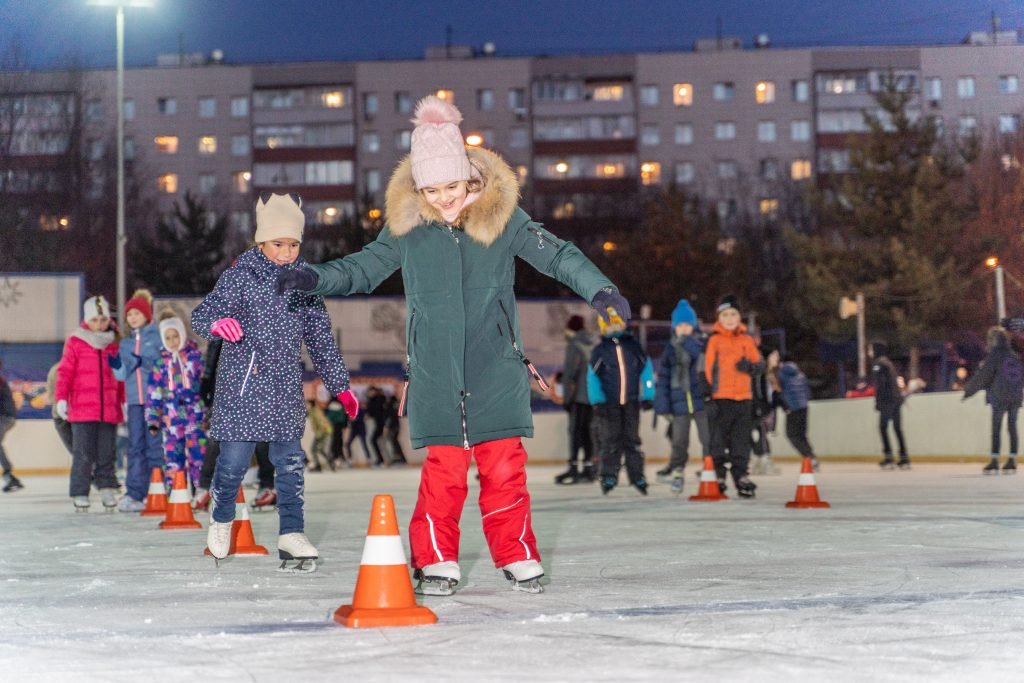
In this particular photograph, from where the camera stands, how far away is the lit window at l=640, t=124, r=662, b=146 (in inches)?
3024

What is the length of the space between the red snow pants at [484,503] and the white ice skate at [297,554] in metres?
0.88

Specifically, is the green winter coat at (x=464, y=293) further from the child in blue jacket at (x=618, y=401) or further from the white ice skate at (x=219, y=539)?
the child in blue jacket at (x=618, y=401)

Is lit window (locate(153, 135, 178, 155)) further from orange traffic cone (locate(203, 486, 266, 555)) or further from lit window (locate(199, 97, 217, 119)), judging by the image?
orange traffic cone (locate(203, 486, 266, 555))

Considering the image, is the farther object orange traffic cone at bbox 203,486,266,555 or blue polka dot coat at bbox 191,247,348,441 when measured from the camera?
orange traffic cone at bbox 203,486,266,555

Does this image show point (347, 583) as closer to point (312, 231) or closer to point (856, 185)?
point (856, 185)

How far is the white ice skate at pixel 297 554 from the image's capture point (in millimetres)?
6039

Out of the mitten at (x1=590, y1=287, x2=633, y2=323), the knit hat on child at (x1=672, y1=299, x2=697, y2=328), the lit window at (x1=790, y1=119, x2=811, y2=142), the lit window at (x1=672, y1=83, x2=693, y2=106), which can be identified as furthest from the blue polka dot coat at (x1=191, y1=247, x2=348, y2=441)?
the lit window at (x1=790, y1=119, x2=811, y2=142)

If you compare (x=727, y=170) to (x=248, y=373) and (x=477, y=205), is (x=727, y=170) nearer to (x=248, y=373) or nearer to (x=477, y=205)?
(x=248, y=373)

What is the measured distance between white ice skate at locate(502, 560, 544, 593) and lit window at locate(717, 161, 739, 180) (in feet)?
237

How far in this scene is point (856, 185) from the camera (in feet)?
153

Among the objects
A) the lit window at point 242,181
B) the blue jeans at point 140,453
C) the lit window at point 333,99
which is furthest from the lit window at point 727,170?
the blue jeans at point 140,453

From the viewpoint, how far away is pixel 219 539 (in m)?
6.32

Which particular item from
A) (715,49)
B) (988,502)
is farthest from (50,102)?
(715,49)

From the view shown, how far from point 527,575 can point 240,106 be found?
249 feet
